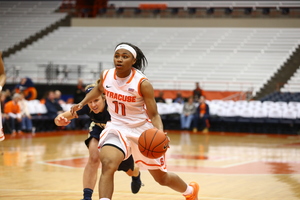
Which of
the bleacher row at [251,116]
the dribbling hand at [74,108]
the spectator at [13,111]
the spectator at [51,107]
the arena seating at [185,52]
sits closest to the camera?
the dribbling hand at [74,108]

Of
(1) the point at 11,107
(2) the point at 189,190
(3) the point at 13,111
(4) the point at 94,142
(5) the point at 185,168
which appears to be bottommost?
(3) the point at 13,111

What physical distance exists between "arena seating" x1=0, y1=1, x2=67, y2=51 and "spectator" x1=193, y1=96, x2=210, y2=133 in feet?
53.2

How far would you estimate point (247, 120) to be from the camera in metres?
20.4

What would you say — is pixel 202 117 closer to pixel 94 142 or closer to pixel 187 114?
pixel 187 114

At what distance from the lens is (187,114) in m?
20.8

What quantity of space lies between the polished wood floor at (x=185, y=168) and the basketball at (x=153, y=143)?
1913 mm

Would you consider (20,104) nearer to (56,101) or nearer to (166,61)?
(56,101)

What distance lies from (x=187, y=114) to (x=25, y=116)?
582 cm

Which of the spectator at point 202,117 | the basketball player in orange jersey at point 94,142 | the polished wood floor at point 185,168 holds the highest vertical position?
the basketball player in orange jersey at point 94,142

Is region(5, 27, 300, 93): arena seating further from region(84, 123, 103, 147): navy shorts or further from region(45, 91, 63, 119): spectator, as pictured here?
region(84, 123, 103, 147): navy shorts

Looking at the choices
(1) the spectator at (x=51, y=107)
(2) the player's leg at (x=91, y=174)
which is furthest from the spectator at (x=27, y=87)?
(2) the player's leg at (x=91, y=174)

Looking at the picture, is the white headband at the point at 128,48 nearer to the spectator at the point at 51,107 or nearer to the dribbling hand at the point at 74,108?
the dribbling hand at the point at 74,108

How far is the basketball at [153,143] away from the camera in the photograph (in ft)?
18.3

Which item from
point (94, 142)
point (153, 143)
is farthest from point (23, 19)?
point (153, 143)
